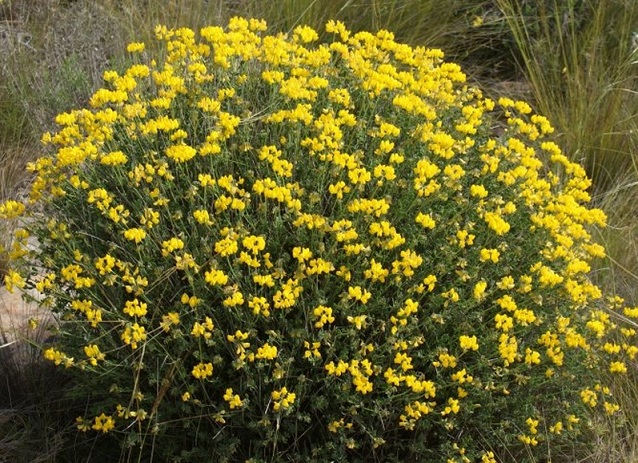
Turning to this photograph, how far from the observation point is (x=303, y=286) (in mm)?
3254

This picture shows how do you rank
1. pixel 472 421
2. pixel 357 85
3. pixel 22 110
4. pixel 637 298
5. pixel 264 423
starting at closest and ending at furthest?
pixel 264 423 → pixel 472 421 → pixel 357 85 → pixel 637 298 → pixel 22 110

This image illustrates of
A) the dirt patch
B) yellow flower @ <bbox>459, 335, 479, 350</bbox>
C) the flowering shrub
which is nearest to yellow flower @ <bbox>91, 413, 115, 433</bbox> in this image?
the flowering shrub

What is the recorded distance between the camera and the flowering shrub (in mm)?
3162

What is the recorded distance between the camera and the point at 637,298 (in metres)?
4.43

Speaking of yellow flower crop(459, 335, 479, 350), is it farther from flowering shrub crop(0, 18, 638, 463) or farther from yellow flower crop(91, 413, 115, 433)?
yellow flower crop(91, 413, 115, 433)

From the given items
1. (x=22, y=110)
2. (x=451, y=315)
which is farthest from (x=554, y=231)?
(x=22, y=110)

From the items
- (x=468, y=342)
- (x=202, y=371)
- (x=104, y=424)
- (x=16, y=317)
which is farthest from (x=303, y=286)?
(x=16, y=317)

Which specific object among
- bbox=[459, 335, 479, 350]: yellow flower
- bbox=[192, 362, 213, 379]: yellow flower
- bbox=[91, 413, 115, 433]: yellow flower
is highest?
bbox=[192, 362, 213, 379]: yellow flower

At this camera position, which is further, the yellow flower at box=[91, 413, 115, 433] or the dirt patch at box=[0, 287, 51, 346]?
the dirt patch at box=[0, 287, 51, 346]

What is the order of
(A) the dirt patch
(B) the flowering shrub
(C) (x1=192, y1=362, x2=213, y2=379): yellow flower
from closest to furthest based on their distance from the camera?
1. (C) (x1=192, y1=362, x2=213, y2=379): yellow flower
2. (B) the flowering shrub
3. (A) the dirt patch

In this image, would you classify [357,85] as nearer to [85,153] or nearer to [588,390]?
[85,153]

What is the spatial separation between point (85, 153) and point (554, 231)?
1628mm

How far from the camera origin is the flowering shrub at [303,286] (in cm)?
316

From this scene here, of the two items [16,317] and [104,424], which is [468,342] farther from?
[16,317]
